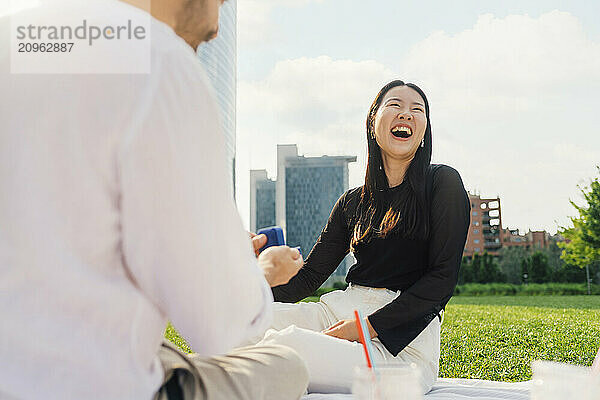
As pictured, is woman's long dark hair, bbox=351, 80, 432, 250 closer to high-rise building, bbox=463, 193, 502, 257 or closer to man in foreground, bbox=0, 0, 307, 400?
man in foreground, bbox=0, 0, 307, 400

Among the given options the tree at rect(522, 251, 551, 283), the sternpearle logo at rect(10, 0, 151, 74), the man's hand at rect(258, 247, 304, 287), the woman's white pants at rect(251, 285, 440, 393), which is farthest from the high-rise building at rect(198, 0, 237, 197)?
the sternpearle logo at rect(10, 0, 151, 74)

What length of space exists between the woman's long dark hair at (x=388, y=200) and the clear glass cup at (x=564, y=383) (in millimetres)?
1002

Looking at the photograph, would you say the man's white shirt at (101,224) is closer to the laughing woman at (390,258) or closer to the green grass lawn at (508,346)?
the laughing woman at (390,258)

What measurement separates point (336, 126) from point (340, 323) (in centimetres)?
3715

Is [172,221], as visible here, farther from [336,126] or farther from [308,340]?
[336,126]

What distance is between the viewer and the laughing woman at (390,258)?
1.64 metres

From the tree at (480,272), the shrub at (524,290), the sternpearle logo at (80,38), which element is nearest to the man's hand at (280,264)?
the sternpearle logo at (80,38)

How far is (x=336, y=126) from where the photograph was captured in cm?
3844

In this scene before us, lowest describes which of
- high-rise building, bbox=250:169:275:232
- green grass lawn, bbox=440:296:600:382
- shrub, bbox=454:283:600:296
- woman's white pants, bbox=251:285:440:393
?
shrub, bbox=454:283:600:296

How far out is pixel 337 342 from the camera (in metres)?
1.58

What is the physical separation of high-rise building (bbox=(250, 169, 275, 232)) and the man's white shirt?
105ft

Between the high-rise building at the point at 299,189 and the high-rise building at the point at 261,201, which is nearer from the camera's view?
the high-rise building at the point at 299,189

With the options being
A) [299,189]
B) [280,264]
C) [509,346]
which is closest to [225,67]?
[299,189]

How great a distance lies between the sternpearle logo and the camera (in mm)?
710
